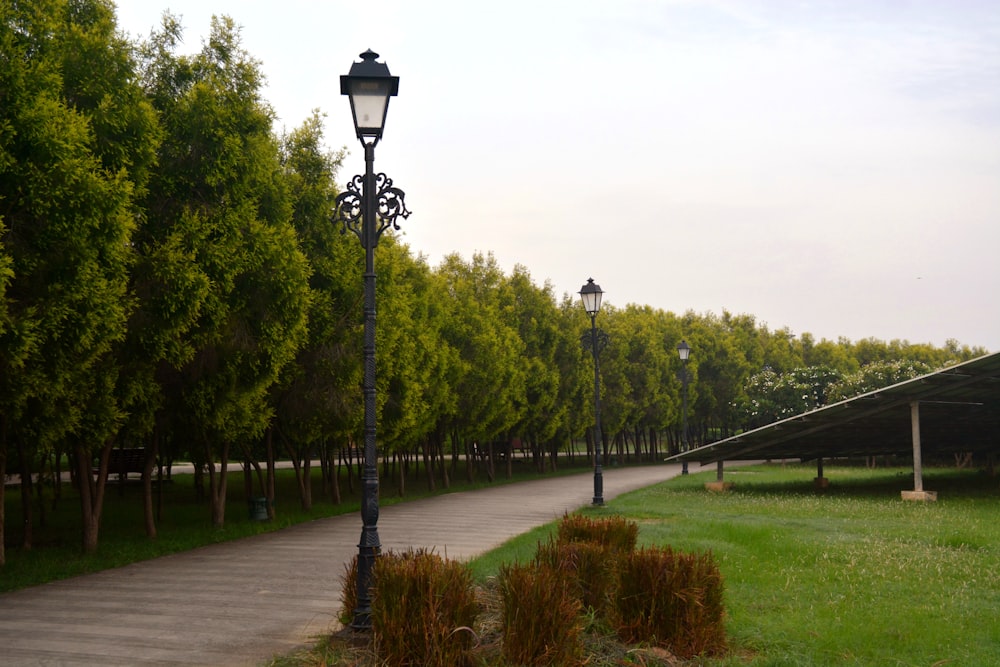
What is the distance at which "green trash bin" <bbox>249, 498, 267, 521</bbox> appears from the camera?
19906 mm

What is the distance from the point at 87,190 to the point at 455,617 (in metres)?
7.47

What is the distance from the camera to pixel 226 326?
15805mm

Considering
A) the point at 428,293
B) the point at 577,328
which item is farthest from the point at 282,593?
the point at 577,328

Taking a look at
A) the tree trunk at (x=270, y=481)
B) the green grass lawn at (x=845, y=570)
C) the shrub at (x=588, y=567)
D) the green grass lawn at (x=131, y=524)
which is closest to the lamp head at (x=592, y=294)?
the green grass lawn at (x=845, y=570)

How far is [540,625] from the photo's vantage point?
670cm

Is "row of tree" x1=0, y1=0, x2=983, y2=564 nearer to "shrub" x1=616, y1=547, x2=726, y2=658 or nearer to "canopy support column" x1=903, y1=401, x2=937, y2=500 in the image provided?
"shrub" x1=616, y1=547, x2=726, y2=658

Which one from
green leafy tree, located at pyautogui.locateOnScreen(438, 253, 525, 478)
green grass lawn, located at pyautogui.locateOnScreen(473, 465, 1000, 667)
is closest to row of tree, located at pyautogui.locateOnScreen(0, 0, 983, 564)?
green leafy tree, located at pyautogui.locateOnScreen(438, 253, 525, 478)

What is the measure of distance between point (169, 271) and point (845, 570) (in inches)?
409

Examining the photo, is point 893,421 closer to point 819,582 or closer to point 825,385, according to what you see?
point 819,582

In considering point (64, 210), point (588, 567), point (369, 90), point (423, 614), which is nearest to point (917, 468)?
point (588, 567)

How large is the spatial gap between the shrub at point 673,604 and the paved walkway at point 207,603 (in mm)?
1777

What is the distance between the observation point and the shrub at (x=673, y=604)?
23.9 ft

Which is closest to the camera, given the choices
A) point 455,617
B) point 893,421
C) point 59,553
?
point 455,617

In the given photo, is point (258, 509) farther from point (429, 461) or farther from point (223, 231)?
point (429, 461)
